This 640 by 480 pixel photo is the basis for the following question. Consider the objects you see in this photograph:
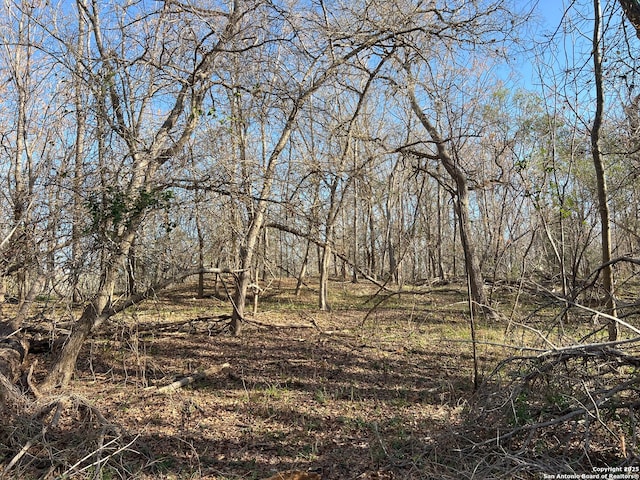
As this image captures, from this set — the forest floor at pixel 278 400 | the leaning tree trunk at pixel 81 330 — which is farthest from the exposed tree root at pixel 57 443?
the leaning tree trunk at pixel 81 330

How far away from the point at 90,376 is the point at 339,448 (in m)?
3.67

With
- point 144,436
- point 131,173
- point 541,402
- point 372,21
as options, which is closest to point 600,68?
point 372,21

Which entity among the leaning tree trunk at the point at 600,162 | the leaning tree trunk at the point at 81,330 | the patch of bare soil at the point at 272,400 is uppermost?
the leaning tree trunk at the point at 600,162

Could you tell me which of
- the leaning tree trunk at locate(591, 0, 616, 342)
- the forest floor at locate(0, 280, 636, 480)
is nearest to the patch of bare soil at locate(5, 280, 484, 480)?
the forest floor at locate(0, 280, 636, 480)

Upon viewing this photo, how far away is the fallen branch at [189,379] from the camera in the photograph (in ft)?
17.1

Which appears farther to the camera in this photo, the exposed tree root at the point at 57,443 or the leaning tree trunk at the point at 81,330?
the leaning tree trunk at the point at 81,330

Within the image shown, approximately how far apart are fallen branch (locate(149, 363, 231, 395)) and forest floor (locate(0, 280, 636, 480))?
33mm

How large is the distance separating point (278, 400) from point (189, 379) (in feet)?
4.08

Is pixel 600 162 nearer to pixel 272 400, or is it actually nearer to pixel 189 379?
pixel 272 400

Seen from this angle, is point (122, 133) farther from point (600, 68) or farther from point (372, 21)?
point (600, 68)

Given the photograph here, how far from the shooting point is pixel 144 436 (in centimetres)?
420

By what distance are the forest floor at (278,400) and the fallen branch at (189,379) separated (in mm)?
33

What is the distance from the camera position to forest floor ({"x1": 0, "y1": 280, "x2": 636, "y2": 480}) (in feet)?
11.9

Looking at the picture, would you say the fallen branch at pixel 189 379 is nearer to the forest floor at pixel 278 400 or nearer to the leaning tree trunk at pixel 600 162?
the forest floor at pixel 278 400
